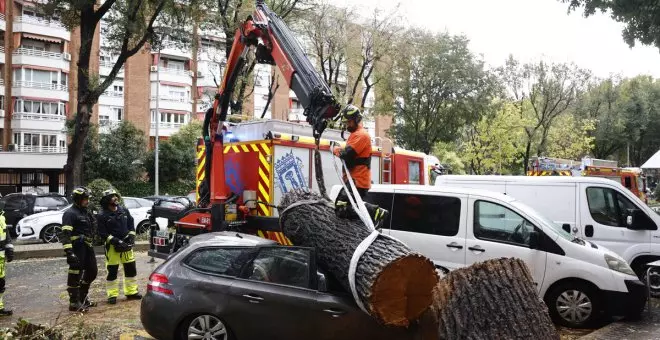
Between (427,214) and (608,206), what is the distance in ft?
11.0

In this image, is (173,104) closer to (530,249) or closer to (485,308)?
(530,249)

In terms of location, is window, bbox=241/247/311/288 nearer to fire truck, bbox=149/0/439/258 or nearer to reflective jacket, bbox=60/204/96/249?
fire truck, bbox=149/0/439/258

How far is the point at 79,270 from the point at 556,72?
108 feet

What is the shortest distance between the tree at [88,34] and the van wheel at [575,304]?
1558 centimetres

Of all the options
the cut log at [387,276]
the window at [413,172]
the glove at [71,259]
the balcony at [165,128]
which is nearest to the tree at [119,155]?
the balcony at [165,128]

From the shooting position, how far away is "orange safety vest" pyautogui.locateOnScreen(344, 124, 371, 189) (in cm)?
610

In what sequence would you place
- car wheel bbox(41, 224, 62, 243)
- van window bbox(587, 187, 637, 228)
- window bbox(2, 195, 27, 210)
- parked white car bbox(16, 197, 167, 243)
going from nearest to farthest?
van window bbox(587, 187, 637, 228), parked white car bbox(16, 197, 167, 243), car wheel bbox(41, 224, 62, 243), window bbox(2, 195, 27, 210)

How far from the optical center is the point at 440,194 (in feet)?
24.5

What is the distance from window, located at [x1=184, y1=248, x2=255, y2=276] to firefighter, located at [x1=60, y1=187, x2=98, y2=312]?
9.54ft

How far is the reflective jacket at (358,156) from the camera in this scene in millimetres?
6094

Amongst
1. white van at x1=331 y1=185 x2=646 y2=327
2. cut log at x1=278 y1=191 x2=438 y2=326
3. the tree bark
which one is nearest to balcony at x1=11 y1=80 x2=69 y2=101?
the tree bark

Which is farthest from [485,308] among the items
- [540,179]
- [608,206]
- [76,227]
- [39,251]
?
[39,251]

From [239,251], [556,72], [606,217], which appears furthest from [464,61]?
[239,251]

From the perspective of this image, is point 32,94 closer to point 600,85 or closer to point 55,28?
point 55,28
